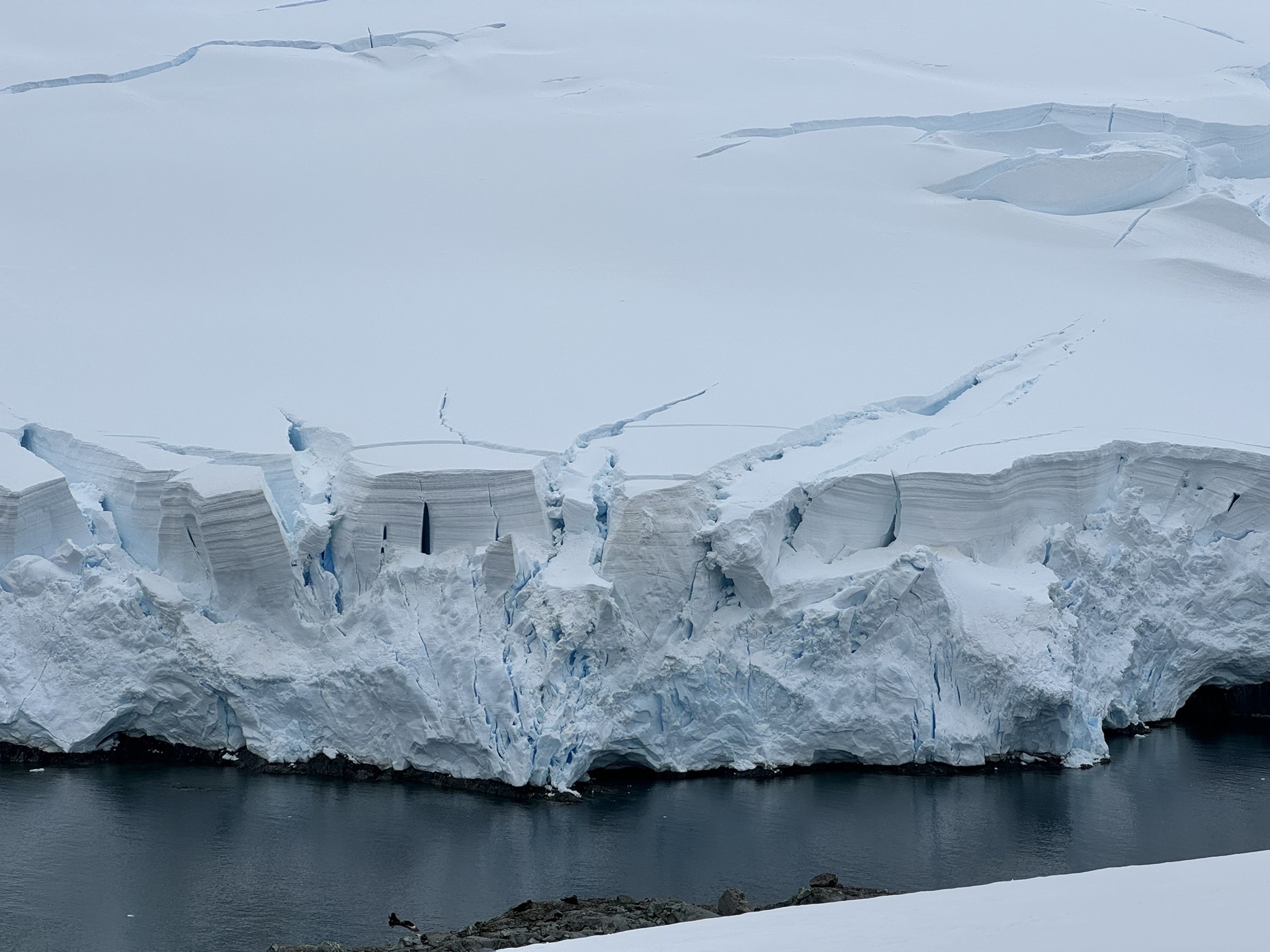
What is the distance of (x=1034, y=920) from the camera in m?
4.06

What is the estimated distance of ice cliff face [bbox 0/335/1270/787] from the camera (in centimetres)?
927

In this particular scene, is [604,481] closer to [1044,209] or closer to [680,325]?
[680,325]

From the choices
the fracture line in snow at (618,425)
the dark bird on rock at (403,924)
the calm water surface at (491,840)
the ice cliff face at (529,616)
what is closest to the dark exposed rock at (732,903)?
the calm water surface at (491,840)

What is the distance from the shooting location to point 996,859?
314 inches

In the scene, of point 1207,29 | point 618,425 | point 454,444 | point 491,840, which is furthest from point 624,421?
point 1207,29

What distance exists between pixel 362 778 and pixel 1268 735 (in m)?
6.72

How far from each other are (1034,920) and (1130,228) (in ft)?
36.0

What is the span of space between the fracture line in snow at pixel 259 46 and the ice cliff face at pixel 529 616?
7.51 meters

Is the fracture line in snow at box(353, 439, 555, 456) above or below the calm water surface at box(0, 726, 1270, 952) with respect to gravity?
above

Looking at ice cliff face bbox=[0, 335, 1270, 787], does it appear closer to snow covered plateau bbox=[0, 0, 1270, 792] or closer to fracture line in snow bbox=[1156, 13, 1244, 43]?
snow covered plateau bbox=[0, 0, 1270, 792]

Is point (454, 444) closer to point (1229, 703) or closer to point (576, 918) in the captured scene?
point (576, 918)

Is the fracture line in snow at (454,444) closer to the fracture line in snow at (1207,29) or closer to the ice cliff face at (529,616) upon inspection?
the ice cliff face at (529,616)

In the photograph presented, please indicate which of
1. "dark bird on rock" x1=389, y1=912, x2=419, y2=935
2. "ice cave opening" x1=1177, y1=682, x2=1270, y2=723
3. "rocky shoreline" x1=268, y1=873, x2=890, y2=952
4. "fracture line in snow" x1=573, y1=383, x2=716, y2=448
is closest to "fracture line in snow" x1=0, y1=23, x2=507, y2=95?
"fracture line in snow" x1=573, y1=383, x2=716, y2=448

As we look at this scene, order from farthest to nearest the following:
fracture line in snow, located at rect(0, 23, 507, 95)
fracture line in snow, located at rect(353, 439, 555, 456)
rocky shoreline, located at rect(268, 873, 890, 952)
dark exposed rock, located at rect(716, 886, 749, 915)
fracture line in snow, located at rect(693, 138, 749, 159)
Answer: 1. fracture line in snow, located at rect(0, 23, 507, 95)
2. fracture line in snow, located at rect(693, 138, 749, 159)
3. fracture line in snow, located at rect(353, 439, 555, 456)
4. dark exposed rock, located at rect(716, 886, 749, 915)
5. rocky shoreline, located at rect(268, 873, 890, 952)
